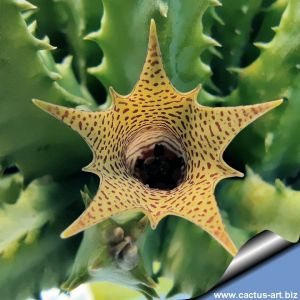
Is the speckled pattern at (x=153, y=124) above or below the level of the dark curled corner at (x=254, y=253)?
above

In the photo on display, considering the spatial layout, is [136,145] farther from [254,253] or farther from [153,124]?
[254,253]

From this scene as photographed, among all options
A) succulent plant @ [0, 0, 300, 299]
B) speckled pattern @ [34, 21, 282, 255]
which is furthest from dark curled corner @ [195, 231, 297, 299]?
speckled pattern @ [34, 21, 282, 255]

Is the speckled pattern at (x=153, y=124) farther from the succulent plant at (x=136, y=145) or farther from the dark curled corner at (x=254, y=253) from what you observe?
the dark curled corner at (x=254, y=253)

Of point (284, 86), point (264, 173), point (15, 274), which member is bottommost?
point (15, 274)

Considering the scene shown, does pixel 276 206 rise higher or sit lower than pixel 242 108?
lower

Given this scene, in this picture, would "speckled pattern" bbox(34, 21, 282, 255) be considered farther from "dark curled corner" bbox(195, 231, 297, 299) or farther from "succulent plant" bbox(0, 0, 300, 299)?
"dark curled corner" bbox(195, 231, 297, 299)

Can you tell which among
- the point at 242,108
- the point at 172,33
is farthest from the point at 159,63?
the point at 172,33

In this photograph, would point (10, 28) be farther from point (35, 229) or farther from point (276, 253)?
point (276, 253)

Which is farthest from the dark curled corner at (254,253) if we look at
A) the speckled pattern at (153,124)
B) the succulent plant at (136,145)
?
the speckled pattern at (153,124)
